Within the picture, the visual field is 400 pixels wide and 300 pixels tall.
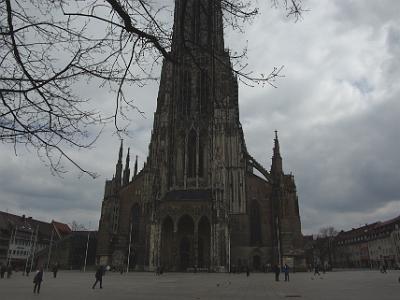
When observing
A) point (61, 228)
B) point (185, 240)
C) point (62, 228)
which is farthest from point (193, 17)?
point (62, 228)

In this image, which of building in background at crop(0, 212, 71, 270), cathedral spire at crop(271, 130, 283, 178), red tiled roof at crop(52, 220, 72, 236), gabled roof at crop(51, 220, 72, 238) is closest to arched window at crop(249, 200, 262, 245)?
cathedral spire at crop(271, 130, 283, 178)

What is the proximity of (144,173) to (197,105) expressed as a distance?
37.6 ft

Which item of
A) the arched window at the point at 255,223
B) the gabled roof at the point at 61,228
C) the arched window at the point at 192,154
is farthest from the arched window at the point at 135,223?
the gabled roof at the point at 61,228

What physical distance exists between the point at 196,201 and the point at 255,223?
885 cm

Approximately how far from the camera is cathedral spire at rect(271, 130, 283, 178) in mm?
44281

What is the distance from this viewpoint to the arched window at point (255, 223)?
41969 mm

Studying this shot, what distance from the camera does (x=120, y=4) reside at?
5227 millimetres

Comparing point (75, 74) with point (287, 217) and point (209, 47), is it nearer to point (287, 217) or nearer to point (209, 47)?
point (209, 47)

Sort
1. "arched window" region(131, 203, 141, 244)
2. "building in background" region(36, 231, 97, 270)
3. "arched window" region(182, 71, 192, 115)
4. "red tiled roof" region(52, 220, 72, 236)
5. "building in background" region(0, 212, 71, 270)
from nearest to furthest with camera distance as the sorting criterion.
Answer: "arched window" region(131, 203, 141, 244) → "arched window" region(182, 71, 192, 115) → "building in background" region(36, 231, 97, 270) → "building in background" region(0, 212, 71, 270) → "red tiled roof" region(52, 220, 72, 236)

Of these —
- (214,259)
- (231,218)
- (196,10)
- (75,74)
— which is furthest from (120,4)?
(231,218)

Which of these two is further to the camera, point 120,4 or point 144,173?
point 144,173

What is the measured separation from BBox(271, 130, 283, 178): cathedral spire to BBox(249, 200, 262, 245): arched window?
4.72m

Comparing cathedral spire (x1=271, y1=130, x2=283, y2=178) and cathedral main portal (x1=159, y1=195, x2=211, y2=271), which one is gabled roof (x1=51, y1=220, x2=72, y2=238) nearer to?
cathedral main portal (x1=159, y1=195, x2=211, y2=271)

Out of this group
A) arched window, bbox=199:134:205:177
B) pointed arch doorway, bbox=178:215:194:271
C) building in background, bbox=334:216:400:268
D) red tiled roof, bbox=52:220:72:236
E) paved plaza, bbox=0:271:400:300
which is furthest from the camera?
red tiled roof, bbox=52:220:72:236
